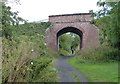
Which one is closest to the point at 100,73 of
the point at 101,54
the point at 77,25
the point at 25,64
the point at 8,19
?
the point at 25,64

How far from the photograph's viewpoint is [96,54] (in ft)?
39.8

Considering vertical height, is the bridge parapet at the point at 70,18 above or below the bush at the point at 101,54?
above

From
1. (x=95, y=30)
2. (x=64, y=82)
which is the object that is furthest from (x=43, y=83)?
(x=95, y=30)

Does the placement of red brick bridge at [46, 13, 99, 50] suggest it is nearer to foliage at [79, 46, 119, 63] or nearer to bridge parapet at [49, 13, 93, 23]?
bridge parapet at [49, 13, 93, 23]

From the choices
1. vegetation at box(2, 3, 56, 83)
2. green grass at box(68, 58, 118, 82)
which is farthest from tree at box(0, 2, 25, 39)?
green grass at box(68, 58, 118, 82)

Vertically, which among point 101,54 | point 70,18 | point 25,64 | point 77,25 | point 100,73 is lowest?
point 100,73

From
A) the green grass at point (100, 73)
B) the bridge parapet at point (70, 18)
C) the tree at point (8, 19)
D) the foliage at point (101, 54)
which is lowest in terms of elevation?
the green grass at point (100, 73)

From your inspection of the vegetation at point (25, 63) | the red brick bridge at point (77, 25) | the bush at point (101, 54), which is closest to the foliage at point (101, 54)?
the bush at point (101, 54)

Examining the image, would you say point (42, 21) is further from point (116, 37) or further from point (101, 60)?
point (116, 37)

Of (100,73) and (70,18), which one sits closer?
(100,73)

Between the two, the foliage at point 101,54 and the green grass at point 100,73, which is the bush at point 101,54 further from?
the green grass at point 100,73

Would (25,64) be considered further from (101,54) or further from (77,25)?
(77,25)

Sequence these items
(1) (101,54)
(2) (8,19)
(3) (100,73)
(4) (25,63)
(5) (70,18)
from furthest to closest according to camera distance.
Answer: (5) (70,18)
(1) (101,54)
(2) (8,19)
(3) (100,73)
(4) (25,63)

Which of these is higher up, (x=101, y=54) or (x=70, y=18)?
(x=70, y=18)
